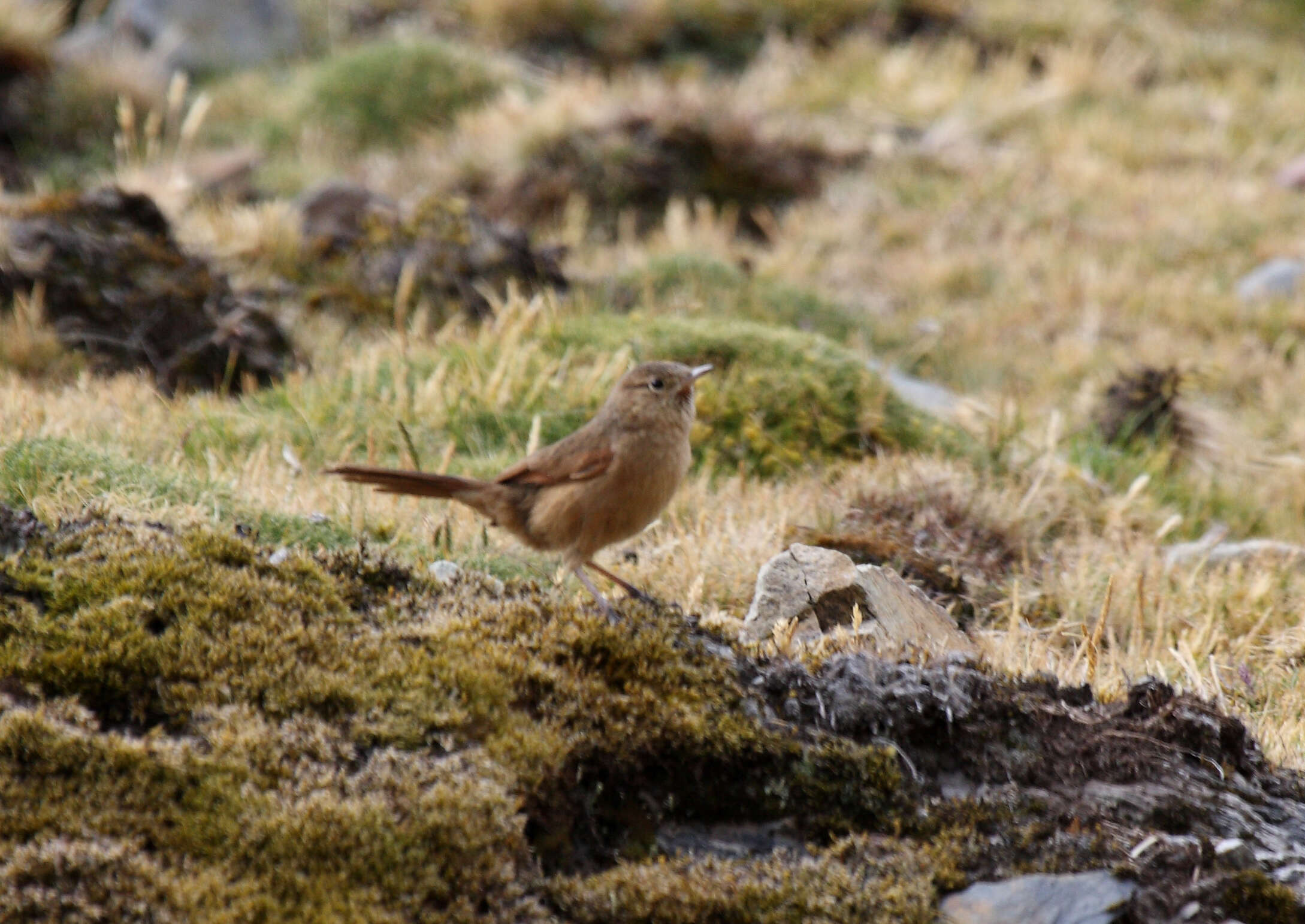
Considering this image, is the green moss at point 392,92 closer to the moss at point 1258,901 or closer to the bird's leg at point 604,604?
the bird's leg at point 604,604

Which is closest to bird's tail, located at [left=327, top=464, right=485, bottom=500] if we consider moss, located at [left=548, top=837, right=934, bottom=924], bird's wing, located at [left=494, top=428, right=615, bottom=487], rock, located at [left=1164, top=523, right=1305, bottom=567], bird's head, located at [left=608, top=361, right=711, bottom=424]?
bird's wing, located at [left=494, top=428, right=615, bottom=487]

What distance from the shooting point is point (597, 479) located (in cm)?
422

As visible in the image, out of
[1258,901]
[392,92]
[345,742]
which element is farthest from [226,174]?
[1258,901]

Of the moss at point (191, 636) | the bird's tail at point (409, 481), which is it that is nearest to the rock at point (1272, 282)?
the bird's tail at point (409, 481)

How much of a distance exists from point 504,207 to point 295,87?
4.20m

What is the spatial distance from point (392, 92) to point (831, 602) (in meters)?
11.4

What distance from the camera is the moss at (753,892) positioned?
9.23 ft

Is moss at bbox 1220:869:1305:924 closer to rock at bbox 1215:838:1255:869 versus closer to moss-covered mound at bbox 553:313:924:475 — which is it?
rock at bbox 1215:838:1255:869

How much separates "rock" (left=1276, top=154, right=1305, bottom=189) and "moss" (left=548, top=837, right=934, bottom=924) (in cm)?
1149

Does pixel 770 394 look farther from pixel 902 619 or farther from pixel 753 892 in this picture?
pixel 753 892

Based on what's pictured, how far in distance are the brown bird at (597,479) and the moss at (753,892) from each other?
1230mm

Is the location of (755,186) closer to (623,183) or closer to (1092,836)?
(623,183)

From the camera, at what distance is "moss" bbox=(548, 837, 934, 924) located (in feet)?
9.23

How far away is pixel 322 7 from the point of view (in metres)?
17.6
